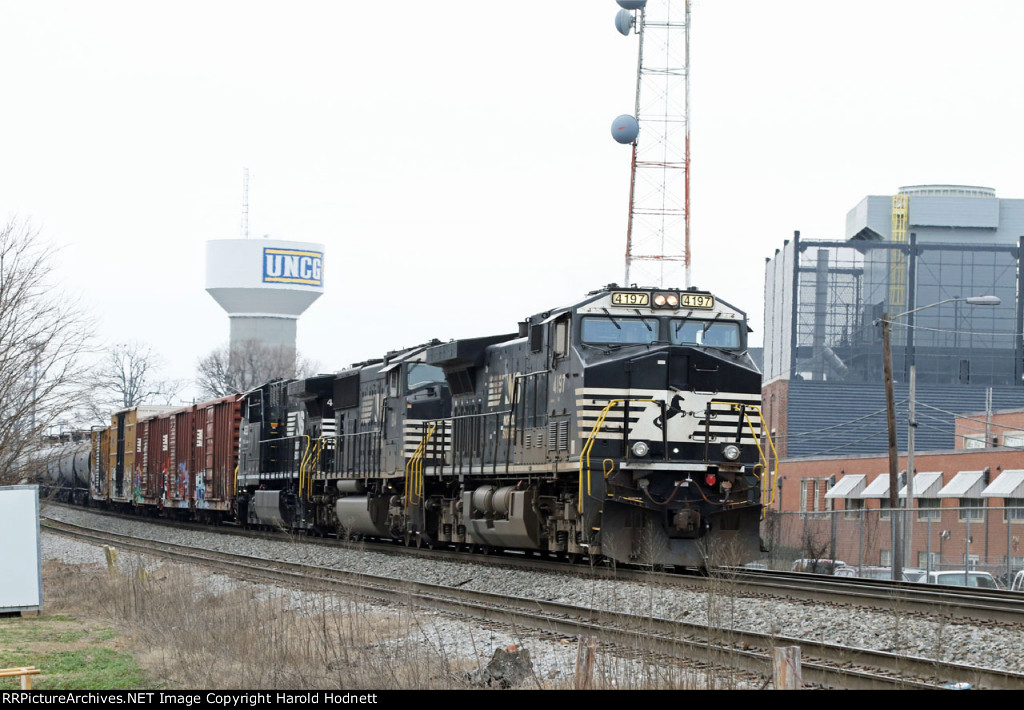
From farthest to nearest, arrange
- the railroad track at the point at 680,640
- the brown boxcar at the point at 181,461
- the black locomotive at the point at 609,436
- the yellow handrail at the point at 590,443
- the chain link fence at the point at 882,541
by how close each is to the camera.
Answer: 1. the brown boxcar at the point at 181,461
2. the chain link fence at the point at 882,541
3. the black locomotive at the point at 609,436
4. the yellow handrail at the point at 590,443
5. the railroad track at the point at 680,640

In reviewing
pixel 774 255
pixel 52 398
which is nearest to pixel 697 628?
pixel 52 398

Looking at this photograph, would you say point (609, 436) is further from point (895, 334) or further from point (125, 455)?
point (895, 334)

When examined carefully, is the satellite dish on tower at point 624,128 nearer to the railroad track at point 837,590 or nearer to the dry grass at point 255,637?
the railroad track at point 837,590

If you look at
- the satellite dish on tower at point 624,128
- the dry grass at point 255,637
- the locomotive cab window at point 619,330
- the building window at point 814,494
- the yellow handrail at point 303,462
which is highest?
the satellite dish on tower at point 624,128

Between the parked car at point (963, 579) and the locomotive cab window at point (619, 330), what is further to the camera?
the parked car at point (963, 579)

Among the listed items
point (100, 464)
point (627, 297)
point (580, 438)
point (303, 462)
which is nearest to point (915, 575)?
point (627, 297)

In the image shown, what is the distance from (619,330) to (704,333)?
3.99 feet

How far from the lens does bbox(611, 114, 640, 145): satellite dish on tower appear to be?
159 ft

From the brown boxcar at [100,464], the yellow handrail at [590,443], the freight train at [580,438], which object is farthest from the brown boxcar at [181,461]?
the yellow handrail at [590,443]

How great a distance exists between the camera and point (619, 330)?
58.9ft

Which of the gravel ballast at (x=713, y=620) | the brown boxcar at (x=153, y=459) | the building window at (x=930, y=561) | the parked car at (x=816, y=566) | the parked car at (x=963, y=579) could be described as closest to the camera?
the gravel ballast at (x=713, y=620)

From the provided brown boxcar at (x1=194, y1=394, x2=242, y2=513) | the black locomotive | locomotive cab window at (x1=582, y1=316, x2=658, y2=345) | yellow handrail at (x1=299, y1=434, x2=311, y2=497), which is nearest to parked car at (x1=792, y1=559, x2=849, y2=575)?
the black locomotive

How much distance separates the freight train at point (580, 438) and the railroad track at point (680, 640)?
76.0 inches

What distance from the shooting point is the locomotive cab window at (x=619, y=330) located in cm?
1786
